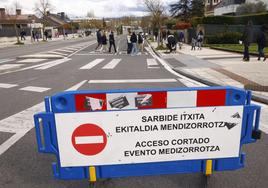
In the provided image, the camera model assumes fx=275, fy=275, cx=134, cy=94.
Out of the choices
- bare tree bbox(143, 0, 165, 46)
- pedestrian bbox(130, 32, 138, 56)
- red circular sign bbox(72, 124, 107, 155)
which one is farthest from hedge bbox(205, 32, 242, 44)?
red circular sign bbox(72, 124, 107, 155)

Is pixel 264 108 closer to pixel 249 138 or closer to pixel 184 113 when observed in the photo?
pixel 249 138

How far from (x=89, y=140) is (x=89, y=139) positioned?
10 mm

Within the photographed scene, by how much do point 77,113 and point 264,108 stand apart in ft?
16.3

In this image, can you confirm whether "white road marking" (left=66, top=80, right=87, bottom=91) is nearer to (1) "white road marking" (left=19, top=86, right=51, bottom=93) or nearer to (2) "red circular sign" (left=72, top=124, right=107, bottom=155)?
(1) "white road marking" (left=19, top=86, right=51, bottom=93)

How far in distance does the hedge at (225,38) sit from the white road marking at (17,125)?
23694 mm

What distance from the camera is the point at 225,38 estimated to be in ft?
88.4

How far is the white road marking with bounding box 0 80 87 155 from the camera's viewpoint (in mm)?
4511

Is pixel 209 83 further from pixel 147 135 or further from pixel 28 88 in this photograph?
pixel 147 135

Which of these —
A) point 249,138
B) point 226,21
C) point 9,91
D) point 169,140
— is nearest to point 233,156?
point 249,138

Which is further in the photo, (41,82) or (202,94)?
(41,82)

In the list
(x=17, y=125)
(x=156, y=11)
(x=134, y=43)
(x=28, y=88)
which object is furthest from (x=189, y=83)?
(x=156, y=11)

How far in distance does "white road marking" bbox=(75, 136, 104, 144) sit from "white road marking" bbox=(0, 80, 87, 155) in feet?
6.35

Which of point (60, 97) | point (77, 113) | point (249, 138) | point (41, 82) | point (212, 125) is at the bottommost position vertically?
point (41, 82)

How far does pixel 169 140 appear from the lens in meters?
2.93
